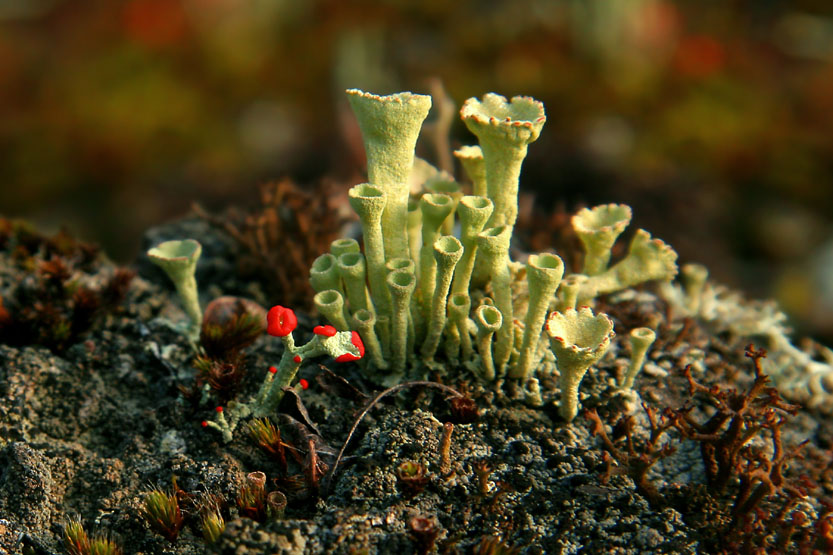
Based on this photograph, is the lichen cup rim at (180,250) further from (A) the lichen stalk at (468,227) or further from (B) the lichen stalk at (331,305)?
(A) the lichen stalk at (468,227)

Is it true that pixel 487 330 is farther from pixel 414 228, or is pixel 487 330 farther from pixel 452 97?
pixel 452 97

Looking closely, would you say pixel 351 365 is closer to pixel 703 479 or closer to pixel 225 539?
pixel 225 539

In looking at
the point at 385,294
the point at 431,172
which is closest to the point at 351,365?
the point at 385,294

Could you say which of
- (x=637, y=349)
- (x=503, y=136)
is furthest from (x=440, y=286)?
(x=637, y=349)

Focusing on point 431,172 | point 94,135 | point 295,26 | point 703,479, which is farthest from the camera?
point 295,26

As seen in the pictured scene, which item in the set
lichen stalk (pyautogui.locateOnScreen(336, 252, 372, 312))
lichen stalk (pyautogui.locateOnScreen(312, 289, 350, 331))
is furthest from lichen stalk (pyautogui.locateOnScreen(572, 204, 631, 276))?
lichen stalk (pyautogui.locateOnScreen(312, 289, 350, 331))

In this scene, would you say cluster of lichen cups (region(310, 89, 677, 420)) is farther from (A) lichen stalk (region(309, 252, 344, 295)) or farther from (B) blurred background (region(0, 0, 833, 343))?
(B) blurred background (region(0, 0, 833, 343))

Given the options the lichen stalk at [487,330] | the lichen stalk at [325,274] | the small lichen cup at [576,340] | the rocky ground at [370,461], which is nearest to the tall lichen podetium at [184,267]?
A: the rocky ground at [370,461]
